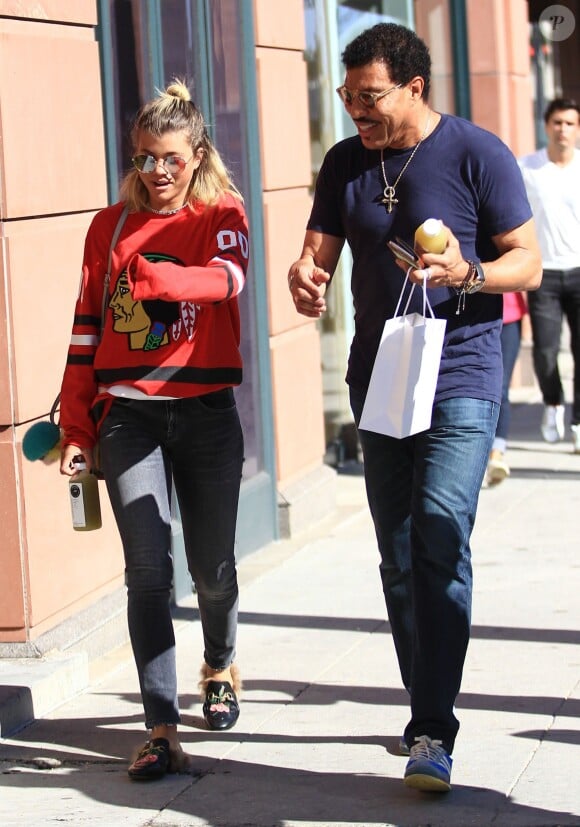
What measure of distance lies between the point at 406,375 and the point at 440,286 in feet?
0.78

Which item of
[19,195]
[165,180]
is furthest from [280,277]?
[165,180]

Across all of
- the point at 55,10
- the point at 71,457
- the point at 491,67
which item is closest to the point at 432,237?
the point at 71,457

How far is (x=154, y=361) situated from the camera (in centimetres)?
443

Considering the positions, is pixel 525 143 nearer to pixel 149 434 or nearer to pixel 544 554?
Answer: pixel 544 554

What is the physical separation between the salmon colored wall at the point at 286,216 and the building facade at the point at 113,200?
0.04 ft

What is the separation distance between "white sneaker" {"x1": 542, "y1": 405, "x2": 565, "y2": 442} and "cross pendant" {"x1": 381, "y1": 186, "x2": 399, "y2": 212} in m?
5.68

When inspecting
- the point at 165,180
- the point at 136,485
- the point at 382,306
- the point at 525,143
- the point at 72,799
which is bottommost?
the point at 72,799

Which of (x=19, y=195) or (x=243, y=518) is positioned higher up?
(x=19, y=195)

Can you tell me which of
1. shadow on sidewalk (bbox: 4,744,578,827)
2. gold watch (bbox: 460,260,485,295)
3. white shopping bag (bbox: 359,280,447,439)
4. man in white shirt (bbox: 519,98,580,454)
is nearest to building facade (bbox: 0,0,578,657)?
man in white shirt (bbox: 519,98,580,454)

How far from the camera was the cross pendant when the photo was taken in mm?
4211

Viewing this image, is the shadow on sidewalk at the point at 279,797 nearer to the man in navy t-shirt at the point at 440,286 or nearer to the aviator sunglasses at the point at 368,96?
the man in navy t-shirt at the point at 440,286

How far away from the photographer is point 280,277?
783cm

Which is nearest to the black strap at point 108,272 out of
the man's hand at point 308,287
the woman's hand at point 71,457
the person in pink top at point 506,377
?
the woman's hand at point 71,457

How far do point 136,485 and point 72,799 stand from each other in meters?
0.86
